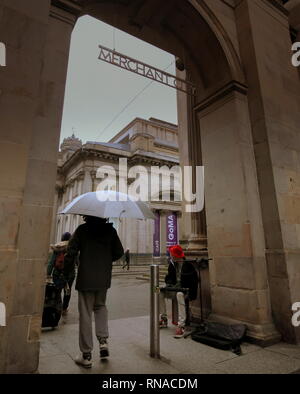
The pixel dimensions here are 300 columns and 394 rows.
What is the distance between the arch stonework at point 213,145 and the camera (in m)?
2.64

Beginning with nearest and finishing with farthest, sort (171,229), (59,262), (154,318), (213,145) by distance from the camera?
(154,318)
(213,145)
(59,262)
(171,229)

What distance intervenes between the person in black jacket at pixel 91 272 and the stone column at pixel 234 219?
2.24m

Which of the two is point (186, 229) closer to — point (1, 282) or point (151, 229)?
point (1, 282)

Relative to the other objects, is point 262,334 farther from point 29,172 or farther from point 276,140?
point 29,172

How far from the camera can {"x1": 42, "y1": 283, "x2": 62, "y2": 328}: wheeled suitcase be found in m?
4.50

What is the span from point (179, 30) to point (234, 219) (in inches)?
171

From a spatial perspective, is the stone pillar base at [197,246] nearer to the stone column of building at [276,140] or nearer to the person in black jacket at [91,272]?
the stone column of building at [276,140]

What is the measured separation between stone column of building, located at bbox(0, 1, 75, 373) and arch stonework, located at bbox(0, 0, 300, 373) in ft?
0.04

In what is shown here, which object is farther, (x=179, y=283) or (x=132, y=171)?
(x=132, y=171)

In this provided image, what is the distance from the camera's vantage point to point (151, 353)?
10.6 ft

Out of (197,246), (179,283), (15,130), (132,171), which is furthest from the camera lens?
(132,171)

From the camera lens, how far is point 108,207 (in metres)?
3.20

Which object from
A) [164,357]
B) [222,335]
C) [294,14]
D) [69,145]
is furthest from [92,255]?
[69,145]

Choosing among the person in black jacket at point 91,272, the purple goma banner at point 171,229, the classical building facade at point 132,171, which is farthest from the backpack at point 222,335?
the classical building facade at point 132,171
